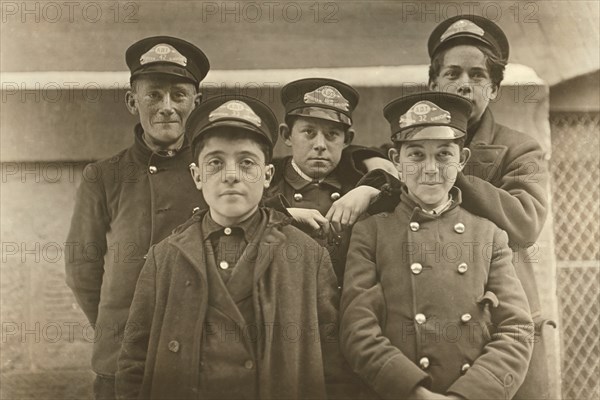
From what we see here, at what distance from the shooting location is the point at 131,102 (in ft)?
11.1

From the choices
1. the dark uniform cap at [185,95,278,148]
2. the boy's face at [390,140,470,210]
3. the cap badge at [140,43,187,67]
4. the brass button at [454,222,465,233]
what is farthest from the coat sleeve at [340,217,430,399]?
the cap badge at [140,43,187,67]

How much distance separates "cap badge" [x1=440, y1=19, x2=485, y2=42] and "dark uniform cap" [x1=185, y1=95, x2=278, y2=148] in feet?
2.93

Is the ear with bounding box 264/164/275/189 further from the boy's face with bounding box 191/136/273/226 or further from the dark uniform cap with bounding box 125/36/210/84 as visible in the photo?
the dark uniform cap with bounding box 125/36/210/84

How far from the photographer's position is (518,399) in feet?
10.7

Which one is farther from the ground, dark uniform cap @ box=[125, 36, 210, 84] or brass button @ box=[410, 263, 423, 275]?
dark uniform cap @ box=[125, 36, 210, 84]

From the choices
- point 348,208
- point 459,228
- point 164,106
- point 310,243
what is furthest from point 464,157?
point 164,106

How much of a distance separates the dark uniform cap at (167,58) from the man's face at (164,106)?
0.04 meters

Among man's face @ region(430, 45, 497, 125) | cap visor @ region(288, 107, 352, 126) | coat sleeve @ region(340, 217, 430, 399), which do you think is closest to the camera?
coat sleeve @ region(340, 217, 430, 399)

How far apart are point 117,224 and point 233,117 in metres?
0.70

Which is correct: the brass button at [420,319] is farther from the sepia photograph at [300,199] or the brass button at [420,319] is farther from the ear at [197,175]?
the ear at [197,175]

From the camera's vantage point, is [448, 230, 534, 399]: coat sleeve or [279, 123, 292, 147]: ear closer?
[448, 230, 534, 399]: coat sleeve

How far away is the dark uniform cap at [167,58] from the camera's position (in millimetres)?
3336

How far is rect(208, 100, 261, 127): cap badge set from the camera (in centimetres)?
321

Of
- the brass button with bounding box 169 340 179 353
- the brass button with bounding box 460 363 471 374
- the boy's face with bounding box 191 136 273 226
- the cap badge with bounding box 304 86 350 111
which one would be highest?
the cap badge with bounding box 304 86 350 111
